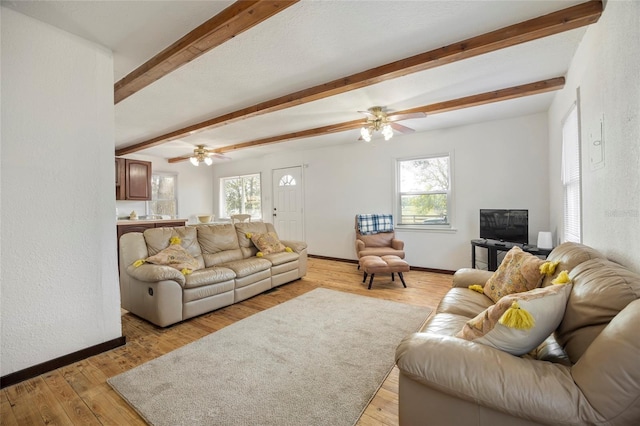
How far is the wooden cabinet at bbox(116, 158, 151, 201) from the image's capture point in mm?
5688

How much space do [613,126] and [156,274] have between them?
11.9 feet

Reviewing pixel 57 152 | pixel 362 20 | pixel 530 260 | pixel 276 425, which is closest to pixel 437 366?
pixel 276 425

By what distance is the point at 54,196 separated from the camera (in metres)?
2.03

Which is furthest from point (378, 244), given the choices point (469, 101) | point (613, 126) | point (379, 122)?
point (613, 126)

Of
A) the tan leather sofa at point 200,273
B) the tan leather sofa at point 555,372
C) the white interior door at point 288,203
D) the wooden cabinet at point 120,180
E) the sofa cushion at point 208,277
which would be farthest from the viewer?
the white interior door at point 288,203

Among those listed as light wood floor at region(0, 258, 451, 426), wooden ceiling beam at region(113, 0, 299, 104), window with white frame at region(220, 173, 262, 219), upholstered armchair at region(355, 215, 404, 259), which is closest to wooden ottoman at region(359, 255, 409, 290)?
light wood floor at region(0, 258, 451, 426)

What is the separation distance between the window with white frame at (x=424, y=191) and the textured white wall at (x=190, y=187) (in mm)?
5462

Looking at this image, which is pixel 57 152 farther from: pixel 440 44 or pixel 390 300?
pixel 390 300

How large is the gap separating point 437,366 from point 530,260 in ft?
4.34

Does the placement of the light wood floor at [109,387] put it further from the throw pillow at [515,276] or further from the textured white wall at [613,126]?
the textured white wall at [613,126]

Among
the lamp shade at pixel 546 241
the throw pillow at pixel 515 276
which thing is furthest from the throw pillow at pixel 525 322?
the lamp shade at pixel 546 241

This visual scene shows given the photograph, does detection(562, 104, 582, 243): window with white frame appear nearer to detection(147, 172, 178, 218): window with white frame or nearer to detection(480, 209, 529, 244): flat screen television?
detection(480, 209, 529, 244): flat screen television

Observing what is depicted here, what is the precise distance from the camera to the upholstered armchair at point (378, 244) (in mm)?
4379

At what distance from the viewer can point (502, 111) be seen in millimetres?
3771
